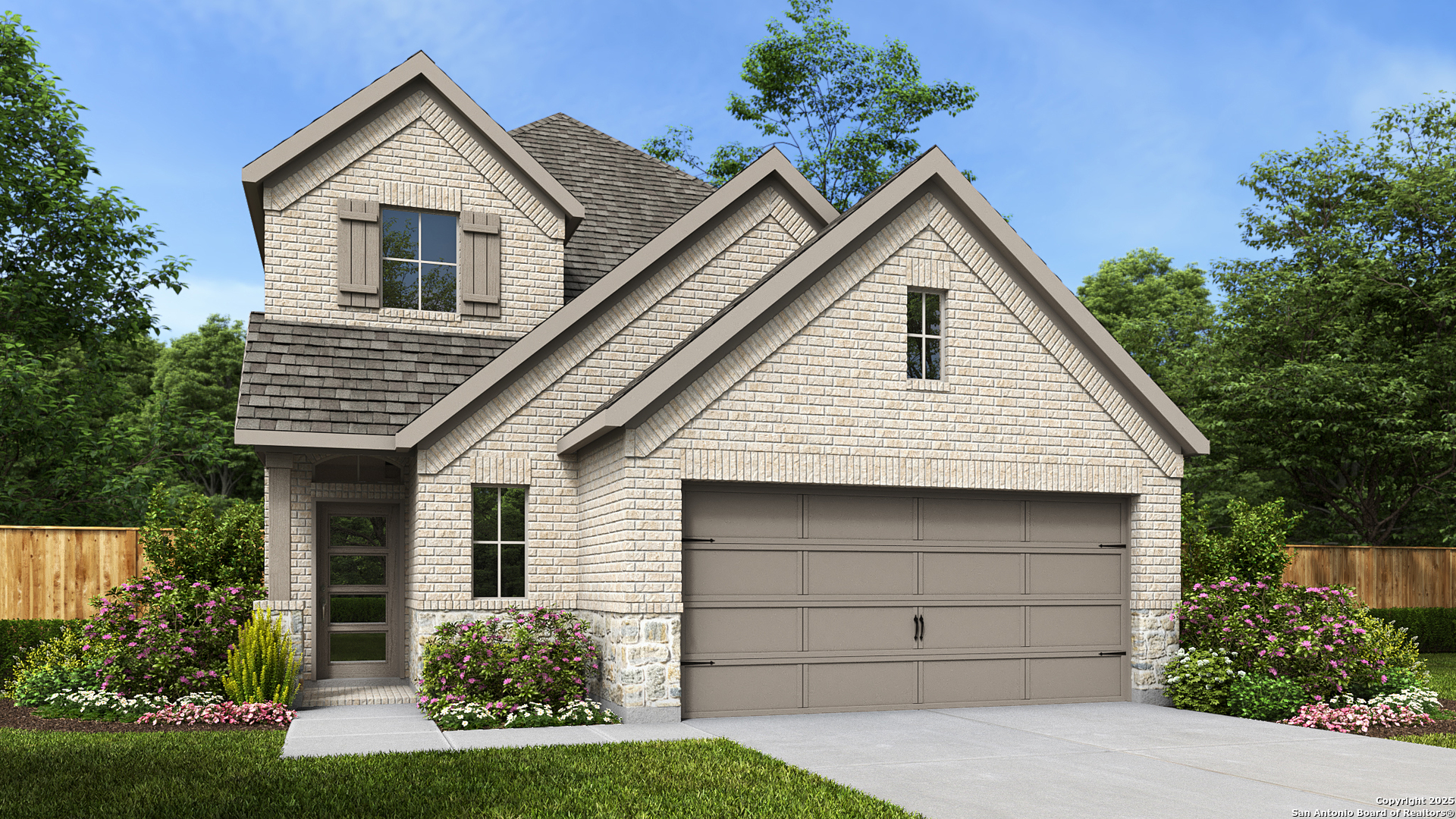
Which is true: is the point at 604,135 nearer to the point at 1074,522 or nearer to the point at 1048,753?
the point at 1074,522

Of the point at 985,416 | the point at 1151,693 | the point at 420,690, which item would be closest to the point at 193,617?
the point at 420,690

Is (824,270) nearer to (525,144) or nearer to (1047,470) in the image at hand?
(1047,470)

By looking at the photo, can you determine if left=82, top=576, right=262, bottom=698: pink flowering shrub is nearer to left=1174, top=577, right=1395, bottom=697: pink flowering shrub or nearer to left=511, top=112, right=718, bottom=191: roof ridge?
left=511, top=112, right=718, bottom=191: roof ridge

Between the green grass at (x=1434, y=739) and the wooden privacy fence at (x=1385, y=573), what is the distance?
9.70 m

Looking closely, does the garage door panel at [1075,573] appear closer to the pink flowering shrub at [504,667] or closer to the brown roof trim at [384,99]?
the pink flowering shrub at [504,667]

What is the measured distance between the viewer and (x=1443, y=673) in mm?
17359

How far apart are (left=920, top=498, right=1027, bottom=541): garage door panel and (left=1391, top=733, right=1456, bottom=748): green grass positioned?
13.8 ft

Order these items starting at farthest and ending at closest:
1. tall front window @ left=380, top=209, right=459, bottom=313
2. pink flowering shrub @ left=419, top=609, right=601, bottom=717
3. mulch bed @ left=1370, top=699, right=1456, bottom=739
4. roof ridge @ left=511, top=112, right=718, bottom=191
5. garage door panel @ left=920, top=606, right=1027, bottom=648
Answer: roof ridge @ left=511, top=112, right=718, bottom=191 → tall front window @ left=380, top=209, right=459, bottom=313 → garage door panel @ left=920, top=606, right=1027, bottom=648 → pink flowering shrub @ left=419, top=609, right=601, bottom=717 → mulch bed @ left=1370, top=699, right=1456, bottom=739

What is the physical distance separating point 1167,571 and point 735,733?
5.98 m

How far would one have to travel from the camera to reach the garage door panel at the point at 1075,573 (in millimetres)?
13219

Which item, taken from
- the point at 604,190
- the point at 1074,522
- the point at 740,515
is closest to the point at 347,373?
the point at 740,515

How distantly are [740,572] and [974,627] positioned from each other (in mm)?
2873

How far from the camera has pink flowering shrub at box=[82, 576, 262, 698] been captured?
12203 millimetres

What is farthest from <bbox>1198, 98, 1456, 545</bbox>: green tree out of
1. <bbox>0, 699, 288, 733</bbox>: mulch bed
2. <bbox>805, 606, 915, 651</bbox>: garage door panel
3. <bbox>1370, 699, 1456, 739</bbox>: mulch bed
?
<bbox>0, 699, 288, 733</bbox>: mulch bed
